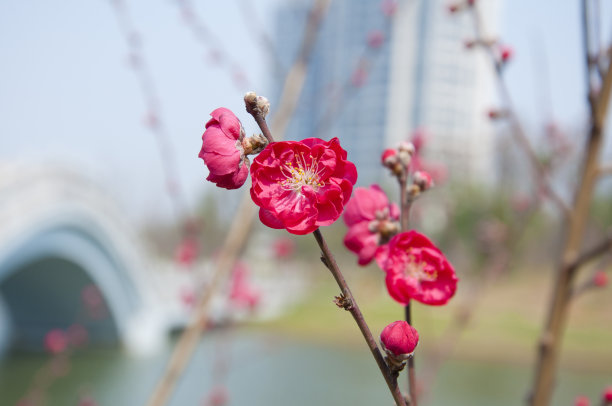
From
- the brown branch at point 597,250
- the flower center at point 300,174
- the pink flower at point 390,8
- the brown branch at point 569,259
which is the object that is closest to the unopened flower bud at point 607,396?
the brown branch at point 569,259

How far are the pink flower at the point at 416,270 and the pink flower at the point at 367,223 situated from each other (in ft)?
0.05

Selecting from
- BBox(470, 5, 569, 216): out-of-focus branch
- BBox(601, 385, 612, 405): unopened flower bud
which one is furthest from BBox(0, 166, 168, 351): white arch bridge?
BBox(601, 385, 612, 405): unopened flower bud

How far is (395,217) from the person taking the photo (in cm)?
63

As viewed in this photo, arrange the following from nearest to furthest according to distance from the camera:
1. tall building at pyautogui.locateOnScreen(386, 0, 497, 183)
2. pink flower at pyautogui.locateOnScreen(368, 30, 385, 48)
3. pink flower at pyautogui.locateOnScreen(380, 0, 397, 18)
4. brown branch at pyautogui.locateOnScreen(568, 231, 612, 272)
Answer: brown branch at pyautogui.locateOnScreen(568, 231, 612, 272) → pink flower at pyautogui.locateOnScreen(380, 0, 397, 18) → pink flower at pyautogui.locateOnScreen(368, 30, 385, 48) → tall building at pyautogui.locateOnScreen(386, 0, 497, 183)

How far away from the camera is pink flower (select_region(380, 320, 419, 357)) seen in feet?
1.47

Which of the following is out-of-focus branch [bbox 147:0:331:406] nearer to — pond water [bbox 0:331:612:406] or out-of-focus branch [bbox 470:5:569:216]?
out-of-focus branch [bbox 470:5:569:216]

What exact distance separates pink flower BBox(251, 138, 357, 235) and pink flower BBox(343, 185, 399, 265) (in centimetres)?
12

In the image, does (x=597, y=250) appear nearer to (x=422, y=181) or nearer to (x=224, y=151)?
(x=422, y=181)

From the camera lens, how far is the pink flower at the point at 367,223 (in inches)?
23.3

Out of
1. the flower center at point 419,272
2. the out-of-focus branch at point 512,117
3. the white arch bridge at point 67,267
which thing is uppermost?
the white arch bridge at point 67,267

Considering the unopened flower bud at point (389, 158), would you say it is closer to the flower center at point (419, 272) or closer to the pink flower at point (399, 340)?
the flower center at point (419, 272)

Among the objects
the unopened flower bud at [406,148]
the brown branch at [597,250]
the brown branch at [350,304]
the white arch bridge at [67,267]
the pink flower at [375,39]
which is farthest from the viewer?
the white arch bridge at [67,267]

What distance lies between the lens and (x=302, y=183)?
1.62ft

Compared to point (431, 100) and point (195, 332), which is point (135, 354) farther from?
point (431, 100)
